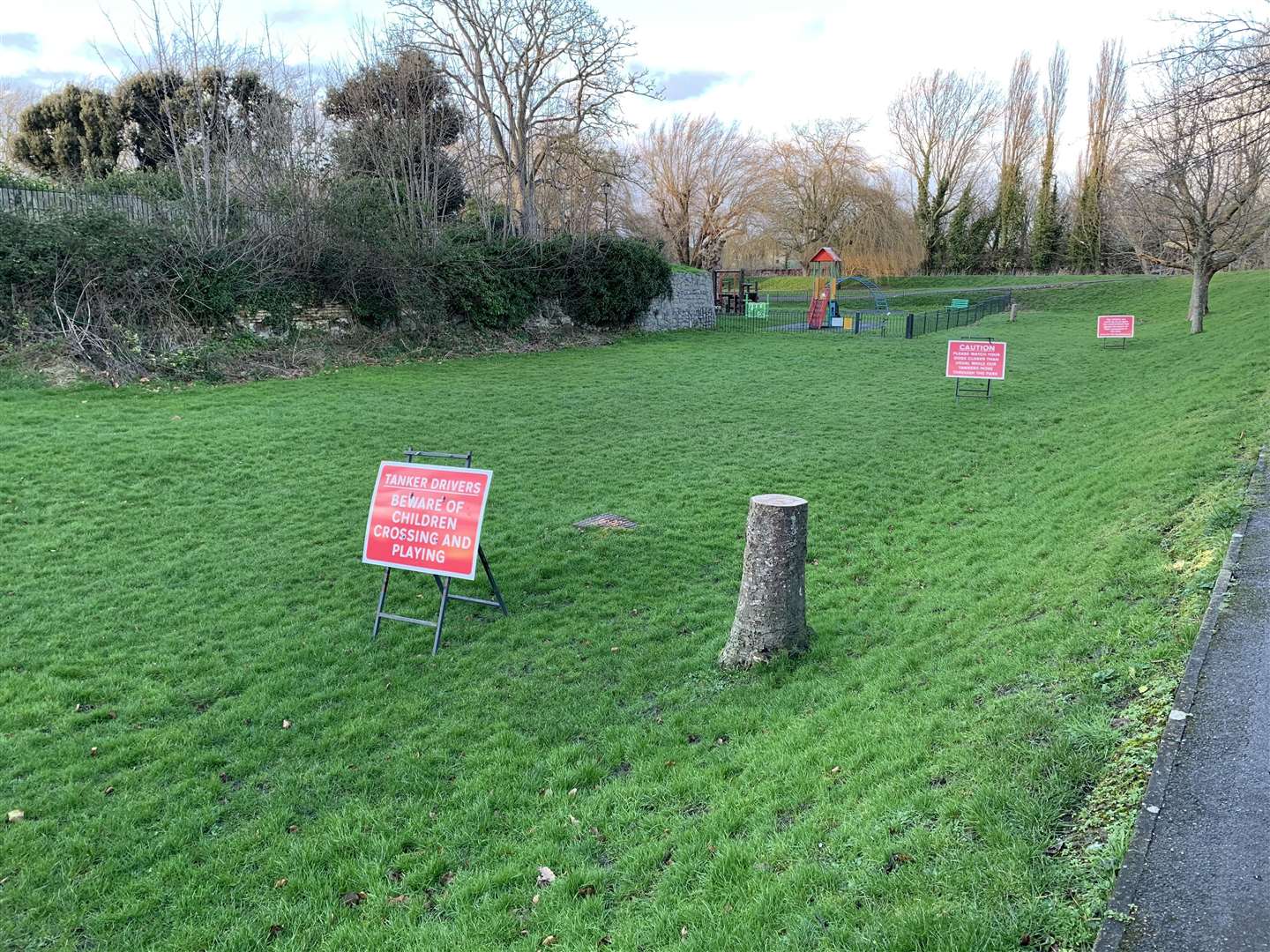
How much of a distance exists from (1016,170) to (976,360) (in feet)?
160

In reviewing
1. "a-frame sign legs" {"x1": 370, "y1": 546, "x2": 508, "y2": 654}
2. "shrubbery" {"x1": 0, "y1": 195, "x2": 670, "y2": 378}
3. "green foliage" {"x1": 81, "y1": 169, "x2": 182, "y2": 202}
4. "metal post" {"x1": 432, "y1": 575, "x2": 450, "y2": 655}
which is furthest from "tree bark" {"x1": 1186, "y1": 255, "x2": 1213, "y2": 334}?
"green foliage" {"x1": 81, "y1": 169, "x2": 182, "y2": 202}

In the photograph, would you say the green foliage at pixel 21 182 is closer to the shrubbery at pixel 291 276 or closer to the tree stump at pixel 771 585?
the shrubbery at pixel 291 276

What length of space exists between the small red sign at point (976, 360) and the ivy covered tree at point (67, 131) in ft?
82.9

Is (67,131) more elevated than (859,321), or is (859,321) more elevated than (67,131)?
(67,131)

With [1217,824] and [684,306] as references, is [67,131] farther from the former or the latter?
[1217,824]

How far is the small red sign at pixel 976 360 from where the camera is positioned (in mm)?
14086

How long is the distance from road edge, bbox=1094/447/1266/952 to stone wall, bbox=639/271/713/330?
25107 millimetres

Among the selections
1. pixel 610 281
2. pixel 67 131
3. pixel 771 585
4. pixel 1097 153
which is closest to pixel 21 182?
pixel 67 131

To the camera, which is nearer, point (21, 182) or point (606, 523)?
point (606, 523)

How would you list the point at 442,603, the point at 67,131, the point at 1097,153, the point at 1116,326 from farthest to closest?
the point at 1097,153, the point at 67,131, the point at 1116,326, the point at 442,603

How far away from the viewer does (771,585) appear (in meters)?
5.12

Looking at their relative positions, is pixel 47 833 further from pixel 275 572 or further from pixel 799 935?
pixel 799 935

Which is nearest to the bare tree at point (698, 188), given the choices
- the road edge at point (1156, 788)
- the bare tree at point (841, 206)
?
the bare tree at point (841, 206)

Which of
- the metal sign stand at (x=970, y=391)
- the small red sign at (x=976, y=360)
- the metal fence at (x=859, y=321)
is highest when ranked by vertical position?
the metal fence at (x=859, y=321)
